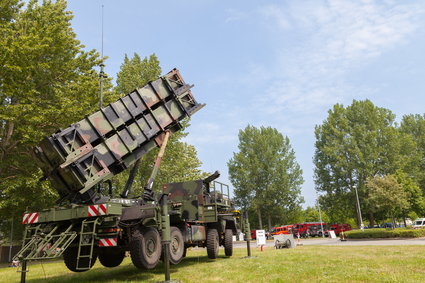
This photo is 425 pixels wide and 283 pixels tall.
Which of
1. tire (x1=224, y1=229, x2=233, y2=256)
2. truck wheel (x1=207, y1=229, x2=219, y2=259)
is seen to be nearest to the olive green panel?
truck wheel (x1=207, y1=229, x2=219, y2=259)

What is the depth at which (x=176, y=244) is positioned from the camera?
901 cm

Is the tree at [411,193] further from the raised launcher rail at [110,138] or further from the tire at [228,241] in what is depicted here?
the raised launcher rail at [110,138]

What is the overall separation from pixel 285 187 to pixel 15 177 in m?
36.0

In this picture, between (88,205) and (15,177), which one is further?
(15,177)

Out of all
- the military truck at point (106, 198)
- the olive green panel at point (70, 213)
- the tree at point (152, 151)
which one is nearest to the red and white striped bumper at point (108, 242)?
the military truck at point (106, 198)

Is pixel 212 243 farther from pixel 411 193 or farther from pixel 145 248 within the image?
pixel 411 193

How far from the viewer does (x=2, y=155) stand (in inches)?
663

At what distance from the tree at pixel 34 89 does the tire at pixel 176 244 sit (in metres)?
9.64

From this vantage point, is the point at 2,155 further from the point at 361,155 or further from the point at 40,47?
the point at 361,155

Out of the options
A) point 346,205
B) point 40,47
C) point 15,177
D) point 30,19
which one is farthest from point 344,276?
point 346,205

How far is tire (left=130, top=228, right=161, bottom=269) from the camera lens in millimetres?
7465

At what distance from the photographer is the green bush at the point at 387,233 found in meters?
23.5

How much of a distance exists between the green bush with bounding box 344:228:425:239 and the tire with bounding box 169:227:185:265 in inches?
838

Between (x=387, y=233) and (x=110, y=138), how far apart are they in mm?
24274
